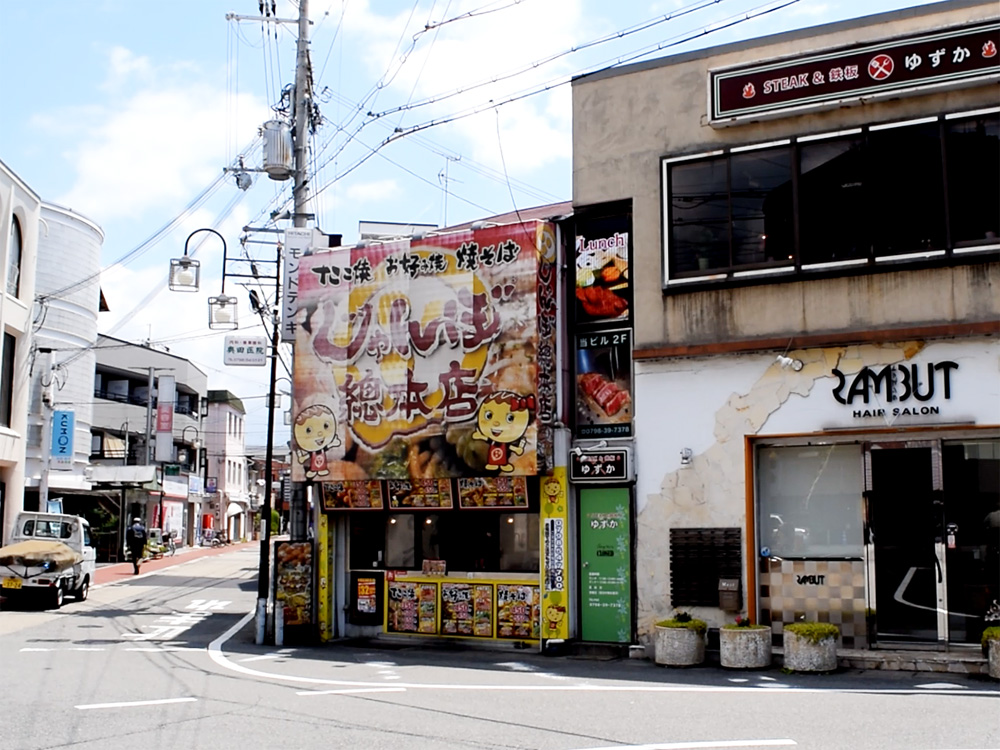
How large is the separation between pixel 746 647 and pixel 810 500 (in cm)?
258

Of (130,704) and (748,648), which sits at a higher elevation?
(748,648)

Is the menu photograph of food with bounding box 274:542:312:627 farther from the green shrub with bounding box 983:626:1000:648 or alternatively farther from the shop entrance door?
the green shrub with bounding box 983:626:1000:648

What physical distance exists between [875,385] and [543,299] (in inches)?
218

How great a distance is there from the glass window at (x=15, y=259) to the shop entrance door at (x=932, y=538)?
1096 inches

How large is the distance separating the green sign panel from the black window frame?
369 centimetres

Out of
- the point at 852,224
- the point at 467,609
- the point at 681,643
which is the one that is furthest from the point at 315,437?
the point at 852,224

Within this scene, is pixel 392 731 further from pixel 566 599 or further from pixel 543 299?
pixel 543 299

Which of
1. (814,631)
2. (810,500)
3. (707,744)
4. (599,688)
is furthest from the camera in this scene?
(810,500)

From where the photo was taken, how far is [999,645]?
13227mm

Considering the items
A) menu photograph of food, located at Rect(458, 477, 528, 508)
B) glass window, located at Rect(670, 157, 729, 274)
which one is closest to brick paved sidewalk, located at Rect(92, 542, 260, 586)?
menu photograph of food, located at Rect(458, 477, 528, 508)

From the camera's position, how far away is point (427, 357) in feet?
61.9

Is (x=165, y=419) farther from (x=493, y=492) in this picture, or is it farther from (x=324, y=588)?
(x=493, y=492)

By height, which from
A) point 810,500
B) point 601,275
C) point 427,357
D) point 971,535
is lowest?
point 971,535

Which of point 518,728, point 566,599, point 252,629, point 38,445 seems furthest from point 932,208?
point 38,445
